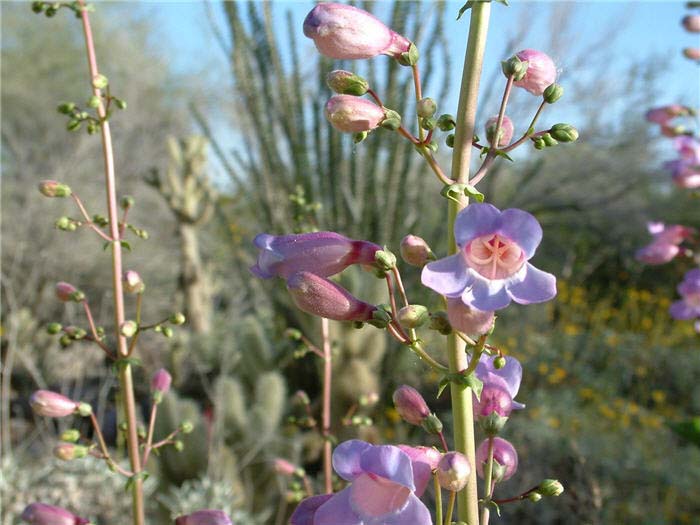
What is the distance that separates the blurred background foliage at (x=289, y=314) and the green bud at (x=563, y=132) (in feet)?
0.85

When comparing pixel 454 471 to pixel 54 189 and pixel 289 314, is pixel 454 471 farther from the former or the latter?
pixel 289 314

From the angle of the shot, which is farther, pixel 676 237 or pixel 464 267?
pixel 676 237

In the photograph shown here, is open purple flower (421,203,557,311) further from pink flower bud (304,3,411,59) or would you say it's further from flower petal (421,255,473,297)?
pink flower bud (304,3,411,59)

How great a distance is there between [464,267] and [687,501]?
3.27 m

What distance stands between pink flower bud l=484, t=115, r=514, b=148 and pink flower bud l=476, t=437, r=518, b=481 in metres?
0.35

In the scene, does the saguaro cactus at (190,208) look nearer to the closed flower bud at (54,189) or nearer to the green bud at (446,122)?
the closed flower bud at (54,189)

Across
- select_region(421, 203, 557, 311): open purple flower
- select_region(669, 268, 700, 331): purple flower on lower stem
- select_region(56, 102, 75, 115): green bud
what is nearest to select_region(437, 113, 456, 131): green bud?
select_region(421, 203, 557, 311): open purple flower

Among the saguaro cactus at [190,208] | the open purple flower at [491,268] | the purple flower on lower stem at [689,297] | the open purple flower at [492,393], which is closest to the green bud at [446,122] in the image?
the open purple flower at [491,268]

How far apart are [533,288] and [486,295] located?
0.21ft

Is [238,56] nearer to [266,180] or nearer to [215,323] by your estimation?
[266,180]

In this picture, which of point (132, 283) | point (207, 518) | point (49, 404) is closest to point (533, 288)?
point (207, 518)

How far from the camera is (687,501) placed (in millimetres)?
3432

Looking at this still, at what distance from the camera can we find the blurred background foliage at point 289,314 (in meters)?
3.14

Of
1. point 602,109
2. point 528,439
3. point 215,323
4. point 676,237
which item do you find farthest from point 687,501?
point 602,109
